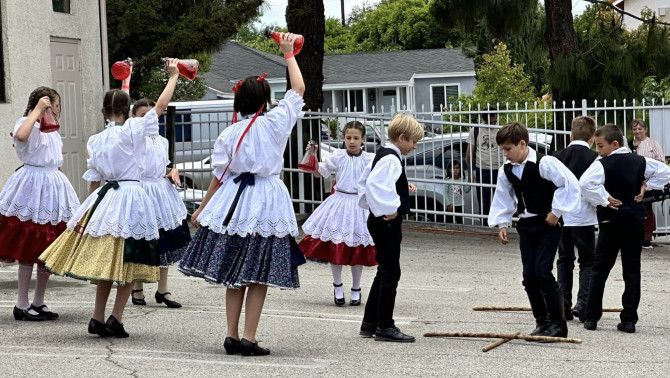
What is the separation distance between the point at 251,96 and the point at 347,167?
294 centimetres

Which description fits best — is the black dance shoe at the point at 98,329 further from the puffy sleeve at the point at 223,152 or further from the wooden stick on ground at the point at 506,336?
the wooden stick on ground at the point at 506,336

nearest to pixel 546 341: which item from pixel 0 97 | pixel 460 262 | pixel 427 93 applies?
pixel 460 262

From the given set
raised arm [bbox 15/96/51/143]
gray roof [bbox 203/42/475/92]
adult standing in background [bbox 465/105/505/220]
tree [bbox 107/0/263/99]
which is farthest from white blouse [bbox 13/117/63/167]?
gray roof [bbox 203/42/475/92]

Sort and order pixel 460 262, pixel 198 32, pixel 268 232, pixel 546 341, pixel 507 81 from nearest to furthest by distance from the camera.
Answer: pixel 268 232, pixel 546 341, pixel 460 262, pixel 198 32, pixel 507 81

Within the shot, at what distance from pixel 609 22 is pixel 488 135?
124 inches

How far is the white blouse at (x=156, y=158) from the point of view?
362 inches

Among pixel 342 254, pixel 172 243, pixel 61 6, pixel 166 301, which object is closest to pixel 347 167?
pixel 342 254

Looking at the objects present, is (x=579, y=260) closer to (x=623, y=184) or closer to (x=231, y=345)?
(x=623, y=184)

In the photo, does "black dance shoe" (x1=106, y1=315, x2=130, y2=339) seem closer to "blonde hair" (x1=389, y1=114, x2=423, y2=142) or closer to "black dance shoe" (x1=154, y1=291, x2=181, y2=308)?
"black dance shoe" (x1=154, y1=291, x2=181, y2=308)

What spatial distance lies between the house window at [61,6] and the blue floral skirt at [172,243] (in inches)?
276

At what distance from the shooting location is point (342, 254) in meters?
9.88

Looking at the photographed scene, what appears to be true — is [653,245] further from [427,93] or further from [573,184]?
[427,93]

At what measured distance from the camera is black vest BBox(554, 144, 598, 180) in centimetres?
910

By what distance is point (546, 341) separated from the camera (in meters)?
7.80
